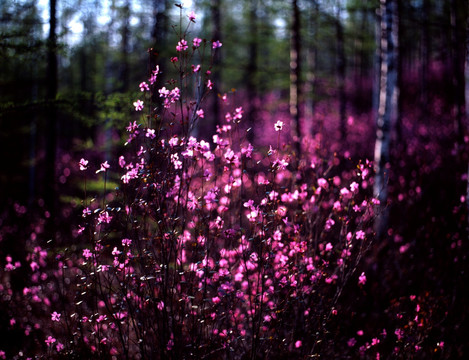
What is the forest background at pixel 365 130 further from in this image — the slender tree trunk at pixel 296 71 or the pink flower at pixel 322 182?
the pink flower at pixel 322 182

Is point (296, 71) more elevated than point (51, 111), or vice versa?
point (296, 71)

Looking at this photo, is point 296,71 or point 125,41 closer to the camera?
point 296,71

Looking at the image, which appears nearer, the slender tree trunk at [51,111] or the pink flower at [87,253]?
the pink flower at [87,253]

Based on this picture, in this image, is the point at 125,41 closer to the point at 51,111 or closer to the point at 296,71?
the point at 296,71

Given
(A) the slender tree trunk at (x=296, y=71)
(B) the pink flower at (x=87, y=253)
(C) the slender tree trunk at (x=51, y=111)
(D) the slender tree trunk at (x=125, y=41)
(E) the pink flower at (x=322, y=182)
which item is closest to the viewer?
(B) the pink flower at (x=87, y=253)

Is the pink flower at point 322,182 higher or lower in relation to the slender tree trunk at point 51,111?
lower

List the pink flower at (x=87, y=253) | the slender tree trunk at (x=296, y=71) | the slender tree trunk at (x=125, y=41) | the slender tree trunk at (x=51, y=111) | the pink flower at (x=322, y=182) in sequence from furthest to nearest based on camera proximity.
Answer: the slender tree trunk at (x=125, y=41)
the slender tree trunk at (x=296, y=71)
the slender tree trunk at (x=51, y=111)
the pink flower at (x=322, y=182)
the pink flower at (x=87, y=253)

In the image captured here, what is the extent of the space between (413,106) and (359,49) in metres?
9.90

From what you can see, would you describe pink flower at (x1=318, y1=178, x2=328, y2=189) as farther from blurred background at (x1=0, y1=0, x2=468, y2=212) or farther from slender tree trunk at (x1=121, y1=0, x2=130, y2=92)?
slender tree trunk at (x1=121, y1=0, x2=130, y2=92)

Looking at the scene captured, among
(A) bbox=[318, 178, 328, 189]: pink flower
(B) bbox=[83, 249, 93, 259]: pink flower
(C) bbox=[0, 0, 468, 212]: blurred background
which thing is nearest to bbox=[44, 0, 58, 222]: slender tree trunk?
(C) bbox=[0, 0, 468, 212]: blurred background

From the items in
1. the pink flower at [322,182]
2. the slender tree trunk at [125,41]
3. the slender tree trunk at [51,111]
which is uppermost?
the slender tree trunk at [125,41]

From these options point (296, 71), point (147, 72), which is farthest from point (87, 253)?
point (296, 71)

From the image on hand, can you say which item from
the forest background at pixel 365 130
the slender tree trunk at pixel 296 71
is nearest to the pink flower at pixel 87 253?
the forest background at pixel 365 130

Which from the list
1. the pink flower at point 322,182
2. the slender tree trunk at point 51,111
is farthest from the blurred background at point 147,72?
the pink flower at point 322,182
